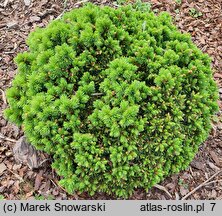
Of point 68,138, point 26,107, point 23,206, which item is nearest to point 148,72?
point 68,138

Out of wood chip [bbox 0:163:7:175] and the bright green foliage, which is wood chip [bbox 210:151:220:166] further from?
wood chip [bbox 0:163:7:175]

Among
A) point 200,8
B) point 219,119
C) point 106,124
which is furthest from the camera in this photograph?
point 200,8

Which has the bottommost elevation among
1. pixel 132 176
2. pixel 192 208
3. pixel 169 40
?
pixel 192 208

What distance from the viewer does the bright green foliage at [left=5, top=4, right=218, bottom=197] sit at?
3119 millimetres

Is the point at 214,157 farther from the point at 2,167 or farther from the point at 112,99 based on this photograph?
the point at 2,167

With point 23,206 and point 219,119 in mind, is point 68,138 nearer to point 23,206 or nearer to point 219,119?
point 23,206

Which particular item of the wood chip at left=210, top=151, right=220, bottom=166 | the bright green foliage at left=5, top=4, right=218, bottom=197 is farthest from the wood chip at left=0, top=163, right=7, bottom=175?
the wood chip at left=210, top=151, right=220, bottom=166

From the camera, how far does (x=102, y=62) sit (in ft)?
11.0

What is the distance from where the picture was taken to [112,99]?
10.2ft

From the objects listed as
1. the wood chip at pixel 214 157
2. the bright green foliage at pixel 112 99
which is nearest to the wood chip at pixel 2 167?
the bright green foliage at pixel 112 99

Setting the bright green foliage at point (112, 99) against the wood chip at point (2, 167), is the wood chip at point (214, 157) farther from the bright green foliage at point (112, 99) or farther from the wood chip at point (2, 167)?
the wood chip at point (2, 167)

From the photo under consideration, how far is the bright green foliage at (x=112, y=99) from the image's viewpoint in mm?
3119

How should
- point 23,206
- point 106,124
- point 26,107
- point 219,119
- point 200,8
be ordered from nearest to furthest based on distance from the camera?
point 106,124, point 26,107, point 23,206, point 219,119, point 200,8

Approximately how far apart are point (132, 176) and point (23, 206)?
107cm
